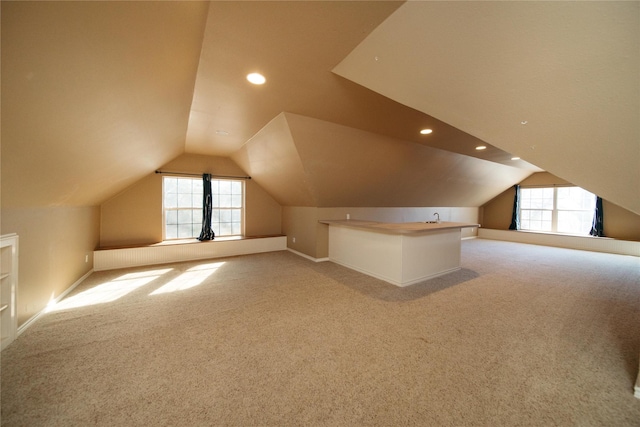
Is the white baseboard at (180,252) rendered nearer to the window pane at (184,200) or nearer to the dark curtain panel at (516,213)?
the window pane at (184,200)

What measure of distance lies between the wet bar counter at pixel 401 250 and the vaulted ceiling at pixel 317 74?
180 cm

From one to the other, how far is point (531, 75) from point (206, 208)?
575 cm

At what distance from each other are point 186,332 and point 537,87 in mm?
3378

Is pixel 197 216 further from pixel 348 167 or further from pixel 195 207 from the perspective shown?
pixel 348 167

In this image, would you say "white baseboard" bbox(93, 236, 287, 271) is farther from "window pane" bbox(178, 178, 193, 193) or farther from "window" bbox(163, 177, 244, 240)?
"window pane" bbox(178, 178, 193, 193)

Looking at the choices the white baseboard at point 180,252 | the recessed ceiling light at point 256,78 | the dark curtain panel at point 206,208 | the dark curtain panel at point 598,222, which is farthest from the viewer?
the dark curtain panel at point 598,222

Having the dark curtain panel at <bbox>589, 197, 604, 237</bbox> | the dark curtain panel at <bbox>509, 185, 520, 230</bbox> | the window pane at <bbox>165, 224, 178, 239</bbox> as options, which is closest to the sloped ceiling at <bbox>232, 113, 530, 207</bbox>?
the dark curtain panel at <bbox>509, 185, 520, 230</bbox>

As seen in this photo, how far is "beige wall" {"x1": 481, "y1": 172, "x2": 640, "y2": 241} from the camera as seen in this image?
20.0 ft

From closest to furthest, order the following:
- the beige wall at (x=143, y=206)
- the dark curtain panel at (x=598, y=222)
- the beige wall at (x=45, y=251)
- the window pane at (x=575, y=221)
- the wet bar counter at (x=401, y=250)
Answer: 1. the beige wall at (x=45, y=251)
2. the wet bar counter at (x=401, y=250)
3. the beige wall at (x=143, y=206)
4. the dark curtain panel at (x=598, y=222)
5. the window pane at (x=575, y=221)

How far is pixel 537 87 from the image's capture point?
1.33 meters

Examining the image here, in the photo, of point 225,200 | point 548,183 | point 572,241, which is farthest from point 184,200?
point 548,183

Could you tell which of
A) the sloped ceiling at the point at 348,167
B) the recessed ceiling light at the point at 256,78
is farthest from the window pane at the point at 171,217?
the recessed ceiling light at the point at 256,78

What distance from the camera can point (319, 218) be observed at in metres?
5.06

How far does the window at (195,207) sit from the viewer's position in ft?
17.2
